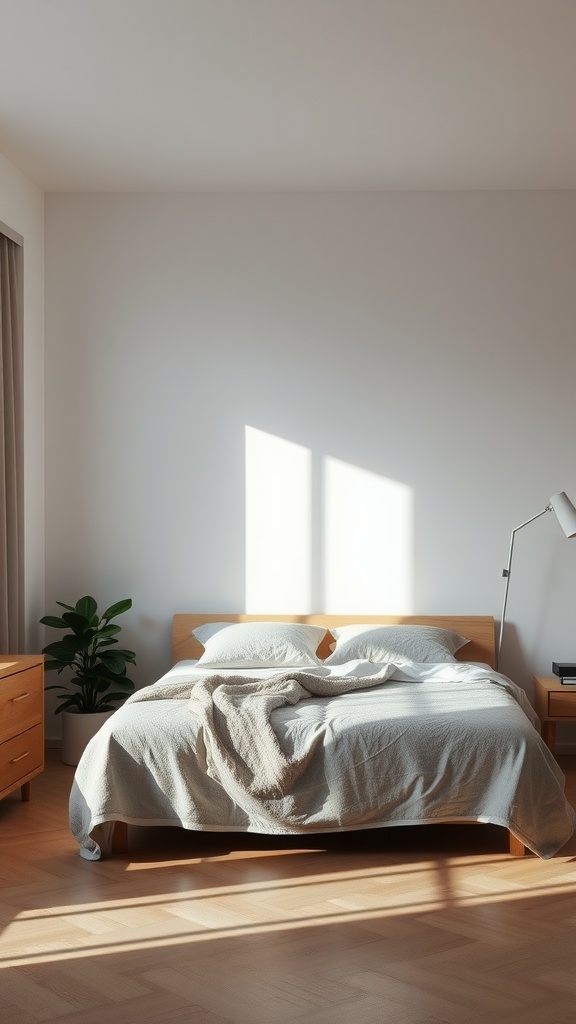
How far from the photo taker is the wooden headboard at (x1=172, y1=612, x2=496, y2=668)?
4934 mm

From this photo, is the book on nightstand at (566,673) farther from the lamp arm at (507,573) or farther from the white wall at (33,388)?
the white wall at (33,388)

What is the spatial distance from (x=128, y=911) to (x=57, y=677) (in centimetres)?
244

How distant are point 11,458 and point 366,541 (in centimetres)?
183

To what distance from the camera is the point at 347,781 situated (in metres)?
3.34

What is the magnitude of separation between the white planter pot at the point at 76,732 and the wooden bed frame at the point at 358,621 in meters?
0.51

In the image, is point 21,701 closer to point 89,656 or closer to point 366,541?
point 89,656

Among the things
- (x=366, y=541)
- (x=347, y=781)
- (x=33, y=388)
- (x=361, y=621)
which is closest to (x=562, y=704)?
(x=361, y=621)

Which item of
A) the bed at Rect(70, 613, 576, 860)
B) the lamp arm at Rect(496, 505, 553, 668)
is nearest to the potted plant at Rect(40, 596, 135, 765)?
the bed at Rect(70, 613, 576, 860)

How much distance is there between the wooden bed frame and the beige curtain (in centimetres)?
80

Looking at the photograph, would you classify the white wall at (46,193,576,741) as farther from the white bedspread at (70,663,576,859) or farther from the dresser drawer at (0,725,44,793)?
the white bedspread at (70,663,576,859)

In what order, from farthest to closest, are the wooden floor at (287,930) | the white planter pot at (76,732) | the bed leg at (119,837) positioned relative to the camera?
the white planter pot at (76,732), the bed leg at (119,837), the wooden floor at (287,930)

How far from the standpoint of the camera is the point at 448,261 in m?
5.05

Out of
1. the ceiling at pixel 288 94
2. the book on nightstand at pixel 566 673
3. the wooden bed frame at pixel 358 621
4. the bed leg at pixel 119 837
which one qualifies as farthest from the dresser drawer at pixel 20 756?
the ceiling at pixel 288 94

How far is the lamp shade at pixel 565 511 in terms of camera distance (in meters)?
4.40
